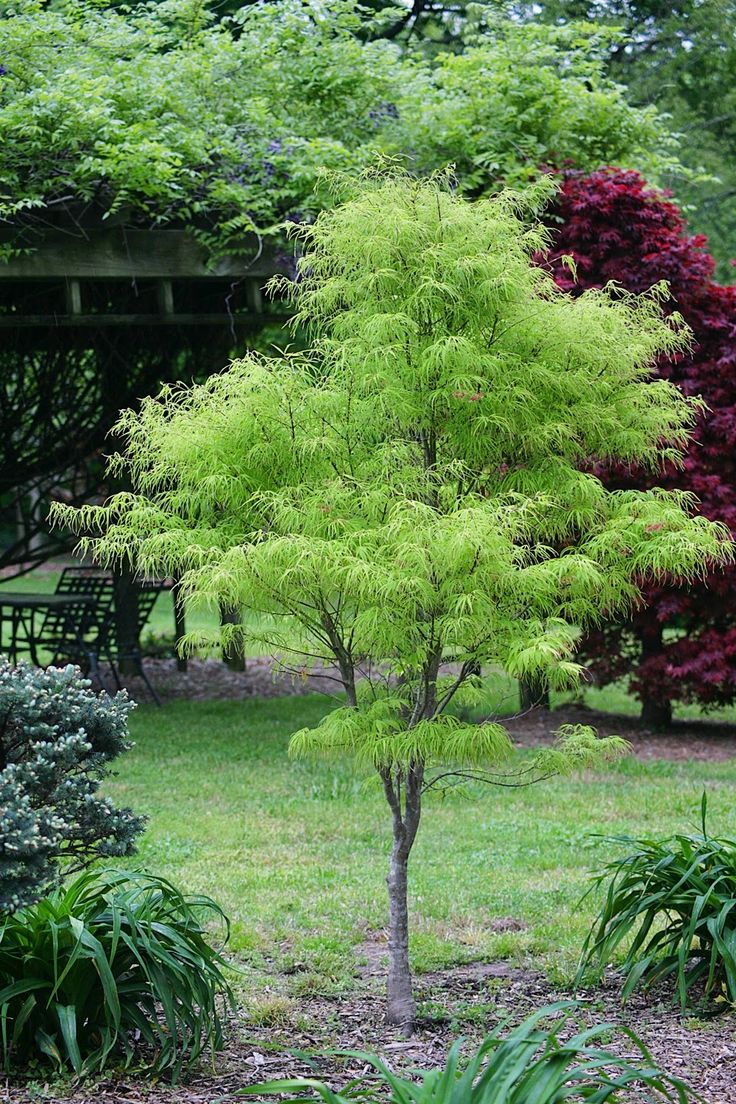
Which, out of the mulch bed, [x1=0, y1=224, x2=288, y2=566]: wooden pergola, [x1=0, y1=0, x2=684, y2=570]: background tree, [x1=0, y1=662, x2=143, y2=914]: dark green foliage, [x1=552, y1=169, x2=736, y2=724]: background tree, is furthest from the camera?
[x1=552, y1=169, x2=736, y2=724]: background tree

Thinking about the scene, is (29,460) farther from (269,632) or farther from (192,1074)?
(192,1074)

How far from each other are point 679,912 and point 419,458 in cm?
188

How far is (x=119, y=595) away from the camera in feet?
36.1

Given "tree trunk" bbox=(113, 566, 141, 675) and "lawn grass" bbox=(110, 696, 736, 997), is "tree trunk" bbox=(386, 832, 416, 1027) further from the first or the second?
"tree trunk" bbox=(113, 566, 141, 675)

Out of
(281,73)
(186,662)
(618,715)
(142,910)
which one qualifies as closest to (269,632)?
(142,910)

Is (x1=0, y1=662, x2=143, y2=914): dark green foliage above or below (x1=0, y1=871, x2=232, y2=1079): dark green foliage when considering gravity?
above

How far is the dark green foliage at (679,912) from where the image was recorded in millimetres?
4059

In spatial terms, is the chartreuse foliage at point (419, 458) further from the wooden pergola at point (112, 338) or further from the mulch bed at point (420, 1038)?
the wooden pergola at point (112, 338)

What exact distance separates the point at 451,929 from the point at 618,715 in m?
5.65

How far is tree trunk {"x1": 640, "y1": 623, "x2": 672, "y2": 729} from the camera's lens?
910 centimetres

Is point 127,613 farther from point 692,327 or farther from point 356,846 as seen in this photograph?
point 692,327

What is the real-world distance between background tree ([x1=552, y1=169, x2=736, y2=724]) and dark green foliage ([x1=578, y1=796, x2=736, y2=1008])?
4.20 metres

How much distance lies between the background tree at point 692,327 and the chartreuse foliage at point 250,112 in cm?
58

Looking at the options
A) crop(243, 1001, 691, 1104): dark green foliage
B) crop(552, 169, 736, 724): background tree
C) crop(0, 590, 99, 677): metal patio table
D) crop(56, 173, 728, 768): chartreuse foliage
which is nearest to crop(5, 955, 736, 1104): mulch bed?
crop(243, 1001, 691, 1104): dark green foliage
